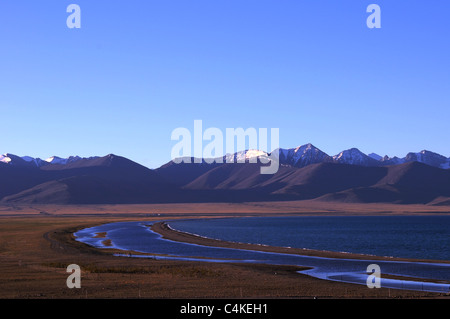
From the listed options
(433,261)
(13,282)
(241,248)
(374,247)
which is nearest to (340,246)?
(374,247)

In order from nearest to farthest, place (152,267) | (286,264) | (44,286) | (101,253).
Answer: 1. (44,286)
2. (152,267)
3. (286,264)
4. (101,253)

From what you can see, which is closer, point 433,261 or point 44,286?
point 44,286

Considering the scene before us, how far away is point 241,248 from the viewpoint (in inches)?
3378

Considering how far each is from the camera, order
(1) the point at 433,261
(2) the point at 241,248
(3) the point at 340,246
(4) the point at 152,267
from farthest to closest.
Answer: (3) the point at 340,246 → (2) the point at 241,248 → (1) the point at 433,261 → (4) the point at 152,267

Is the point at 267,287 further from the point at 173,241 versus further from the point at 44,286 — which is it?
the point at 173,241

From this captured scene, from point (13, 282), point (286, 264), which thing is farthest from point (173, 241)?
point (13, 282)

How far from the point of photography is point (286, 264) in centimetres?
6328

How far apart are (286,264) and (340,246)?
104ft

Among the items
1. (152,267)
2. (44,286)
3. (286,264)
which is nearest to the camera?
(44,286)

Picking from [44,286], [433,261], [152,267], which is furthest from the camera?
[433,261]
